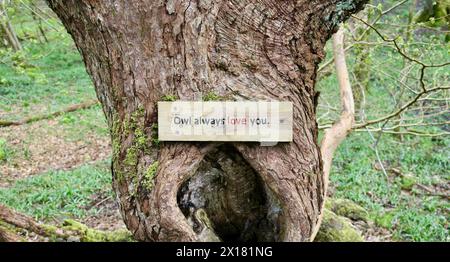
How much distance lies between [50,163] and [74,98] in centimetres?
427

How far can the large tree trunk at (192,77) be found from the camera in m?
1.90

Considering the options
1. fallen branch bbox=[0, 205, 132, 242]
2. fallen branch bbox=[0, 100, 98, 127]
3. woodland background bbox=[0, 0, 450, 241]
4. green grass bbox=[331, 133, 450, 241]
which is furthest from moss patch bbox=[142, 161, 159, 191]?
fallen branch bbox=[0, 100, 98, 127]

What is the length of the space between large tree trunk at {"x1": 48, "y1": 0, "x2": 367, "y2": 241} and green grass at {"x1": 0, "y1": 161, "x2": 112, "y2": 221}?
145 inches

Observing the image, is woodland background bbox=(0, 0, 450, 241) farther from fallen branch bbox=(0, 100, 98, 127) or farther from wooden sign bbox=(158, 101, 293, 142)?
wooden sign bbox=(158, 101, 293, 142)

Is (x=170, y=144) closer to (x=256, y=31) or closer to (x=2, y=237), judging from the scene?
(x=256, y=31)

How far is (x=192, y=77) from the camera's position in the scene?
193cm

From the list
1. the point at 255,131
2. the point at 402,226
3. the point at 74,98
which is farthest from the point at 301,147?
the point at 74,98

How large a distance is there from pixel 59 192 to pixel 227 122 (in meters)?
4.61

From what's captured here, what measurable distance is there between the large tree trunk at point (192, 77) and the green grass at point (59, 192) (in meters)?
3.68

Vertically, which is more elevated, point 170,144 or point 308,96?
point 308,96

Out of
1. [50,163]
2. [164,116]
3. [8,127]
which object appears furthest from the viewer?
[8,127]

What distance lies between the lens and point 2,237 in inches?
95.0

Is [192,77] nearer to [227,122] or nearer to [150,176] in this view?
[227,122]

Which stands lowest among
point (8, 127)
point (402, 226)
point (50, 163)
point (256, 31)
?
point (402, 226)
